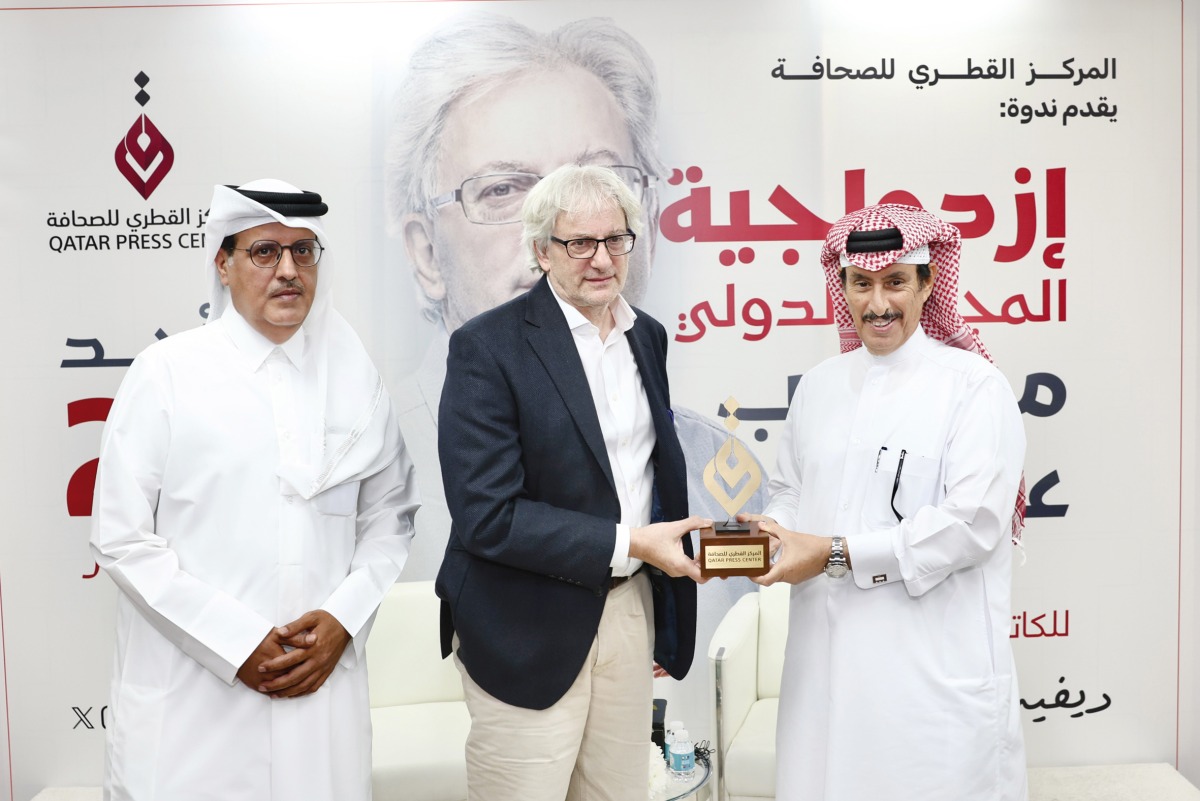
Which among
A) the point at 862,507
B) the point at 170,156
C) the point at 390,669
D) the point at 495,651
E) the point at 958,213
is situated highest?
the point at 170,156

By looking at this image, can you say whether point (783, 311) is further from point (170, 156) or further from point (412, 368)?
point (170, 156)

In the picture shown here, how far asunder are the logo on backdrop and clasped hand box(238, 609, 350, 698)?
7.43 feet

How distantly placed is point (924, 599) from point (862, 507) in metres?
0.24

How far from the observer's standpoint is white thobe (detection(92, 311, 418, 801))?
2160mm

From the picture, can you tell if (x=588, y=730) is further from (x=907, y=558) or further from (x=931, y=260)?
(x=931, y=260)

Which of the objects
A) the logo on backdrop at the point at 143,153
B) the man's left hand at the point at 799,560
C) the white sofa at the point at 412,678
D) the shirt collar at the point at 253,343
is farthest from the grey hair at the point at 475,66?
the man's left hand at the point at 799,560

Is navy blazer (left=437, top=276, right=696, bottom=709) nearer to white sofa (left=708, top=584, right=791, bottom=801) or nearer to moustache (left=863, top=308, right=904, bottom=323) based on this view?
moustache (left=863, top=308, right=904, bottom=323)

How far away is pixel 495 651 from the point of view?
2.22 meters

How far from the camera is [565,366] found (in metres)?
2.26

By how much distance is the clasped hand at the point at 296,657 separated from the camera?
7.13 feet

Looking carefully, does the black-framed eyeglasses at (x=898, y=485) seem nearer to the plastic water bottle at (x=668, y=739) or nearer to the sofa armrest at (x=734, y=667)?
the sofa armrest at (x=734, y=667)

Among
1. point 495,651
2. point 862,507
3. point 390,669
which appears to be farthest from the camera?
point 390,669

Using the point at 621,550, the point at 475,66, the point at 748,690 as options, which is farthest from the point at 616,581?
the point at 475,66

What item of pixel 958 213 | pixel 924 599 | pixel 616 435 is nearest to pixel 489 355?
pixel 616 435
